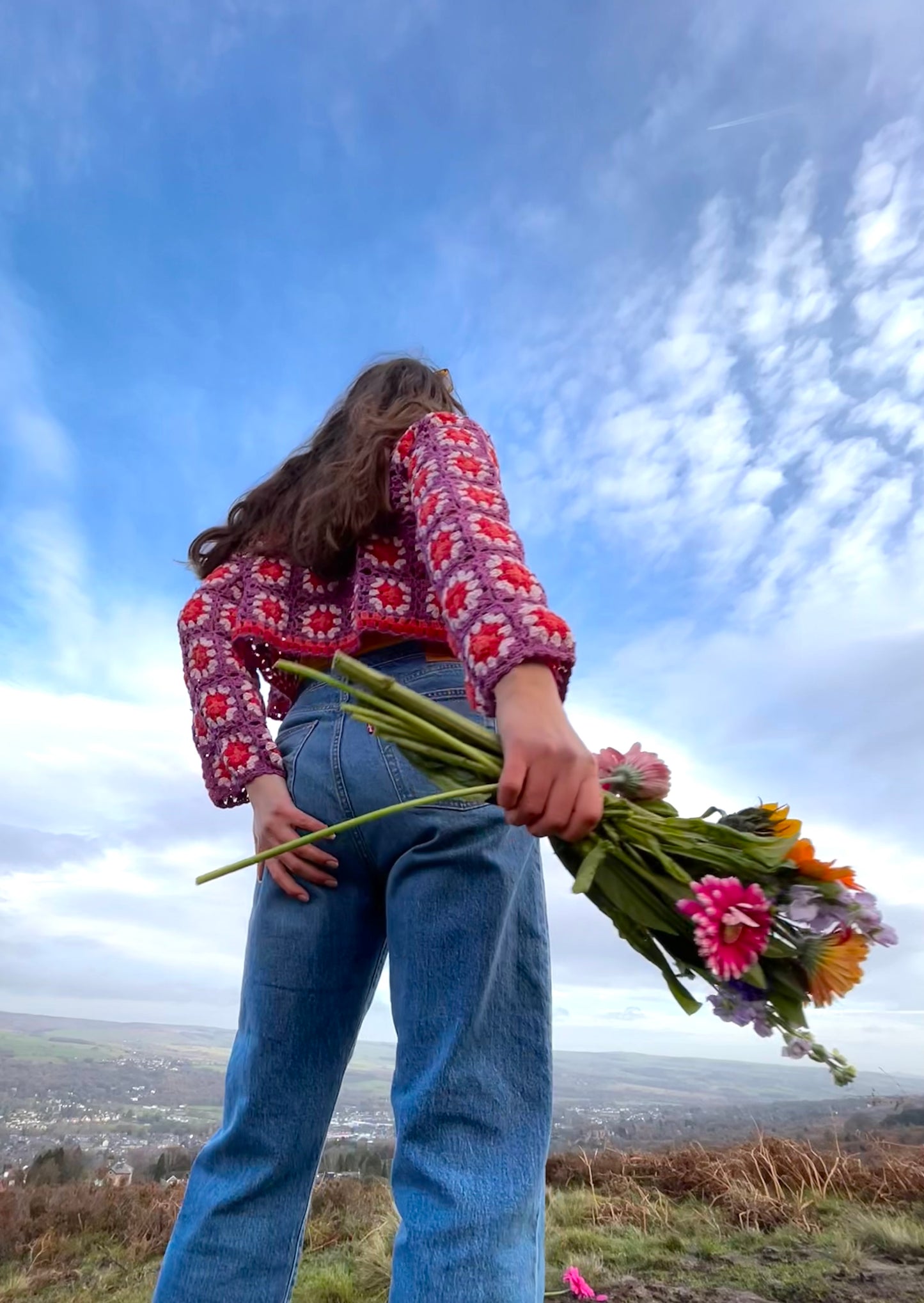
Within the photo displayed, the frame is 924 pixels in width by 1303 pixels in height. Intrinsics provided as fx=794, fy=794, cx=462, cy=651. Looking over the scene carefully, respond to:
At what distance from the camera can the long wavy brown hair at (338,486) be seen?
5.15 feet

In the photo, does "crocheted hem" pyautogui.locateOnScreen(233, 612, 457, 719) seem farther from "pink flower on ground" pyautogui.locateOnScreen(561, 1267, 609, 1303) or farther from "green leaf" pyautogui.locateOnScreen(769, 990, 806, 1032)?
"pink flower on ground" pyautogui.locateOnScreen(561, 1267, 609, 1303)

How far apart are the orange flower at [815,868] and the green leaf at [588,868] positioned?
284 mm

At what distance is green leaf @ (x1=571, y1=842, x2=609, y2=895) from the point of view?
1.06 metres

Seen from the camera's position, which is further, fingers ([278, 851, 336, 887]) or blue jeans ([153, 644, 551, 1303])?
fingers ([278, 851, 336, 887])

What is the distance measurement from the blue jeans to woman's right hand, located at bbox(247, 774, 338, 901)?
0.03 m

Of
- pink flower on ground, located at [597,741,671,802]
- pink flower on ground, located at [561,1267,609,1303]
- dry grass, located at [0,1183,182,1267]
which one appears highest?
pink flower on ground, located at [597,741,671,802]

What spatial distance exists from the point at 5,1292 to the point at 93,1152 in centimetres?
217

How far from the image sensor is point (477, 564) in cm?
117

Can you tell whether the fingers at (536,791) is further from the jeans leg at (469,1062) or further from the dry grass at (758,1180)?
the dry grass at (758,1180)

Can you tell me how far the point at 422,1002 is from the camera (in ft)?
4.08

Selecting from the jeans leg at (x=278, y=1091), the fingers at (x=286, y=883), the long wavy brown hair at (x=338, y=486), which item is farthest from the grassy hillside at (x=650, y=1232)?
the long wavy brown hair at (x=338, y=486)

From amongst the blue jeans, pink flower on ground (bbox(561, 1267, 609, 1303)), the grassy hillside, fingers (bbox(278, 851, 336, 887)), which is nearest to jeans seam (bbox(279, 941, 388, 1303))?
the blue jeans

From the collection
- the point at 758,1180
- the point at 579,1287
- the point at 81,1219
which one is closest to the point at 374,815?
the point at 579,1287

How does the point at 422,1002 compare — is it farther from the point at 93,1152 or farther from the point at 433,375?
the point at 93,1152
